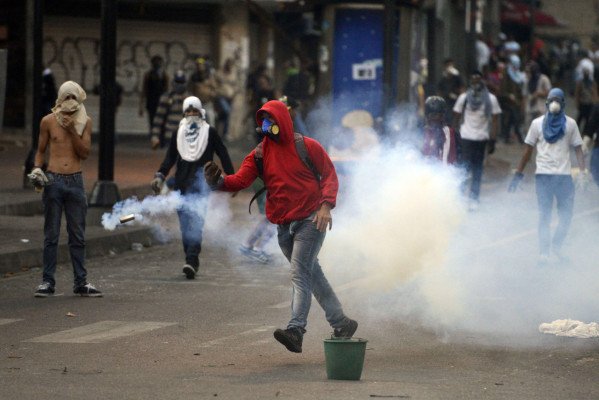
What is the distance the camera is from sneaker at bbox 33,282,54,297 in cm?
995

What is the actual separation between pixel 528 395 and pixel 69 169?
16.0 feet

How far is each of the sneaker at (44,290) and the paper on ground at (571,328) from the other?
409 cm

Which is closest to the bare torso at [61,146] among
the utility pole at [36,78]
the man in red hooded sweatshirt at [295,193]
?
the man in red hooded sweatshirt at [295,193]

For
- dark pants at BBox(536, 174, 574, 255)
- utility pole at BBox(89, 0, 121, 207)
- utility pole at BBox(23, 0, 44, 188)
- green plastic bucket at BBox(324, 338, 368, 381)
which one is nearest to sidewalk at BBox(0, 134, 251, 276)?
utility pole at BBox(89, 0, 121, 207)

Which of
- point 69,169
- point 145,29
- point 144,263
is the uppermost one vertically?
point 145,29

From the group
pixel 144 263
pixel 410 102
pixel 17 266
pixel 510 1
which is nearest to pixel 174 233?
pixel 144 263

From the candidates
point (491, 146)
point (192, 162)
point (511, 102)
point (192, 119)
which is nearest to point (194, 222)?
point (192, 162)

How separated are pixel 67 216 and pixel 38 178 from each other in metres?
0.50

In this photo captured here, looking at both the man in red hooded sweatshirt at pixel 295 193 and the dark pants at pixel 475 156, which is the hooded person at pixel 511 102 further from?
the man in red hooded sweatshirt at pixel 295 193

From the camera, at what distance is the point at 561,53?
46250 millimetres

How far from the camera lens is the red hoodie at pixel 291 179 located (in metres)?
7.45

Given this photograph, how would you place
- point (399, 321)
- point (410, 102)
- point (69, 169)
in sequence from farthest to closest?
point (410, 102) < point (69, 169) < point (399, 321)

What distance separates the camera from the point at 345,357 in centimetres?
657

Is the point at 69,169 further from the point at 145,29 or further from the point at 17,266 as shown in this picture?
the point at 145,29
